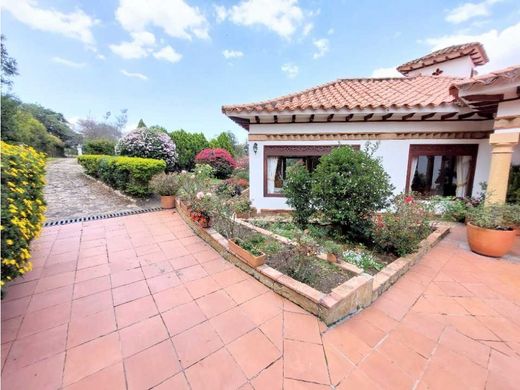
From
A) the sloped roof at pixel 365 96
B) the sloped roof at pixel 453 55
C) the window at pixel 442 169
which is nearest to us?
the sloped roof at pixel 365 96

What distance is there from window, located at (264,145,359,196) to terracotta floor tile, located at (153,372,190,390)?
5.13m

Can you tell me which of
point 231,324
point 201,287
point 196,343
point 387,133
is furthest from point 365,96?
point 196,343

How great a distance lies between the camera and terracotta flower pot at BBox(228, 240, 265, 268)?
2.87 m

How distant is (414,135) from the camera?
231 inches

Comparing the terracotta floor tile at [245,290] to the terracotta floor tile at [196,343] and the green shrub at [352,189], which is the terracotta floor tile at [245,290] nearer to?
the terracotta floor tile at [196,343]

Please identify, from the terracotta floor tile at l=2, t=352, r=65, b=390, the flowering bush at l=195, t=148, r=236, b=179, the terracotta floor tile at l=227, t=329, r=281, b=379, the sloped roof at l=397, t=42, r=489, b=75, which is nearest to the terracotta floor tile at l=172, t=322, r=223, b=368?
the terracotta floor tile at l=227, t=329, r=281, b=379

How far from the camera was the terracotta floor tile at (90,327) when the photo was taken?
74.6 inches

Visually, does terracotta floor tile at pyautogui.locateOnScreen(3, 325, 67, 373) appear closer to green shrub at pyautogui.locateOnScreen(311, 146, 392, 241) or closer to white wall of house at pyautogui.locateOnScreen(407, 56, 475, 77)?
green shrub at pyautogui.locateOnScreen(311, 146, 392, 241)

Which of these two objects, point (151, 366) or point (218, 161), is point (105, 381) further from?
point (218, 161)

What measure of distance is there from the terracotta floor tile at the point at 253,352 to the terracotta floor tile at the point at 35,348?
1449 mm

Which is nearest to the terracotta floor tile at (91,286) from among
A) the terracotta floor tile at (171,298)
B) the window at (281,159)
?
the terracotta floor tile at (171,298)

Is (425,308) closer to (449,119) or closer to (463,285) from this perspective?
(463,285)

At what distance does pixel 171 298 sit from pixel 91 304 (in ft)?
2.75

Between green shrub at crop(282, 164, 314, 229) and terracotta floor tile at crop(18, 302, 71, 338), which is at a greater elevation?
green shrub at crop(282, 164, 314, 229)
